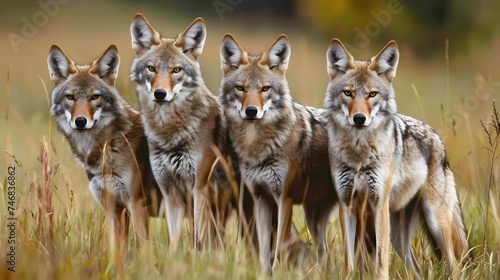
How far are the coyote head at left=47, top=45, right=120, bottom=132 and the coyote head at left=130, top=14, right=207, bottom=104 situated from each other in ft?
0.73

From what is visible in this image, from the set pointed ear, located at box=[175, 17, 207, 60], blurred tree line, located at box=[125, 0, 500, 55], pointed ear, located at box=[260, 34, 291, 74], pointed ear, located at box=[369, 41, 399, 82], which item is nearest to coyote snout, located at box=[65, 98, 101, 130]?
pointed ear, located at box=[175, 17, 207, 60]

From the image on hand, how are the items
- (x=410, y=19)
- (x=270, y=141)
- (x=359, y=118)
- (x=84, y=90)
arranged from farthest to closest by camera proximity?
(x=410, y=19) → (x=270, y=141) → (x=84, y=90) → (x=359, y=118)

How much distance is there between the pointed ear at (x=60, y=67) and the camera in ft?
20.6

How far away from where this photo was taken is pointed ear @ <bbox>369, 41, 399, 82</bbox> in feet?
19.4

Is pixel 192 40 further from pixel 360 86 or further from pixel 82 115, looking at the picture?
pixel 360 86

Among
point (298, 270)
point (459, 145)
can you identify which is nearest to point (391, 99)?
point (298, 270)

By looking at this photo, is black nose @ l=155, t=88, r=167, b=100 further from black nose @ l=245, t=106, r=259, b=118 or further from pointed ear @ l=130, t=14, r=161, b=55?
black nose @ l=245, t=106, r=259, b=118

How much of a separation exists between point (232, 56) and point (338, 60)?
35.1 inches

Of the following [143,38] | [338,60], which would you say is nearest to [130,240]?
[143,38]

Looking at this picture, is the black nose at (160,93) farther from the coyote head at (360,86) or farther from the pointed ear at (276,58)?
the coyote head at (360,86)

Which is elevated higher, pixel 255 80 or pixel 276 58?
pixel 276 58

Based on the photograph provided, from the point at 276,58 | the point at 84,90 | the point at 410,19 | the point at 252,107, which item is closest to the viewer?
the point at 252,107

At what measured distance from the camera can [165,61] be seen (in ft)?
20.3

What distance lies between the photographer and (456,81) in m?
20.4
